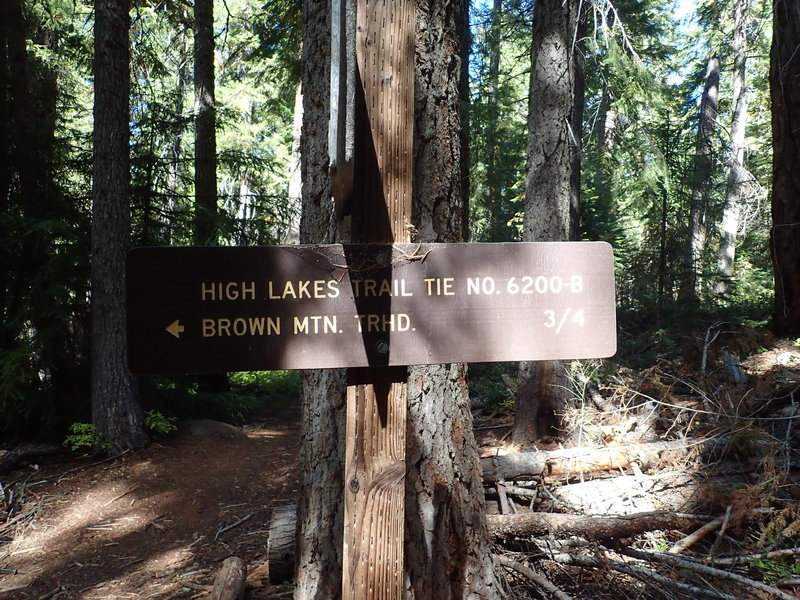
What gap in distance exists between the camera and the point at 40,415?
314 inches

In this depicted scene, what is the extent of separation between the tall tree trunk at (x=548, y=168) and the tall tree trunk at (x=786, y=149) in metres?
2.77

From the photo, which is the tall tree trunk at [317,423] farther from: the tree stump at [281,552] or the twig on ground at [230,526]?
the twig on ground at [230,526]

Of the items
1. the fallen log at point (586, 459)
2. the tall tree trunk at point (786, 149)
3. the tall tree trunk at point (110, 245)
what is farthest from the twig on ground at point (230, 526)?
the tall tree trunk at point (786, 149)

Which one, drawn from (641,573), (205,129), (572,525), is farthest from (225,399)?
(641,573)

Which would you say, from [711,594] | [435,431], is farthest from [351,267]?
[711,594]

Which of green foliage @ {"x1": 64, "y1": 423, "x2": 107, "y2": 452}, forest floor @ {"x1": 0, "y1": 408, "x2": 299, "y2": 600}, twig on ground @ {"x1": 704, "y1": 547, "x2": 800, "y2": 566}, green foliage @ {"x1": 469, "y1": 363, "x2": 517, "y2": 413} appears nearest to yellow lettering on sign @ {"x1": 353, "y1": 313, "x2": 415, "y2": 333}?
forest floor @ {"x1": 0, "y1": 408, "x2": 299, "y2": 600}

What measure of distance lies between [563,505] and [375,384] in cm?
405

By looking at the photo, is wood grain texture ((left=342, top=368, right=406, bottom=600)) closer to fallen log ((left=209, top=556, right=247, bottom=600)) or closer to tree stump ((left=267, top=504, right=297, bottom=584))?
tree stump ((left=267, top=504, right=297, bottom=584))

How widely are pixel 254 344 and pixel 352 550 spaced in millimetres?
668

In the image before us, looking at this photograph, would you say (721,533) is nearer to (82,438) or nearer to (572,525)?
(572,525)

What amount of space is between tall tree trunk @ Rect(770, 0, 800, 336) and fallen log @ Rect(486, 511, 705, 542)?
531 cm

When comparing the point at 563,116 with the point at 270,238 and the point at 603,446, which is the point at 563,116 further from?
the point at 270,238

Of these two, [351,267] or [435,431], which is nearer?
[351,267]

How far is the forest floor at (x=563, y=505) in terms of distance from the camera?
395cm
